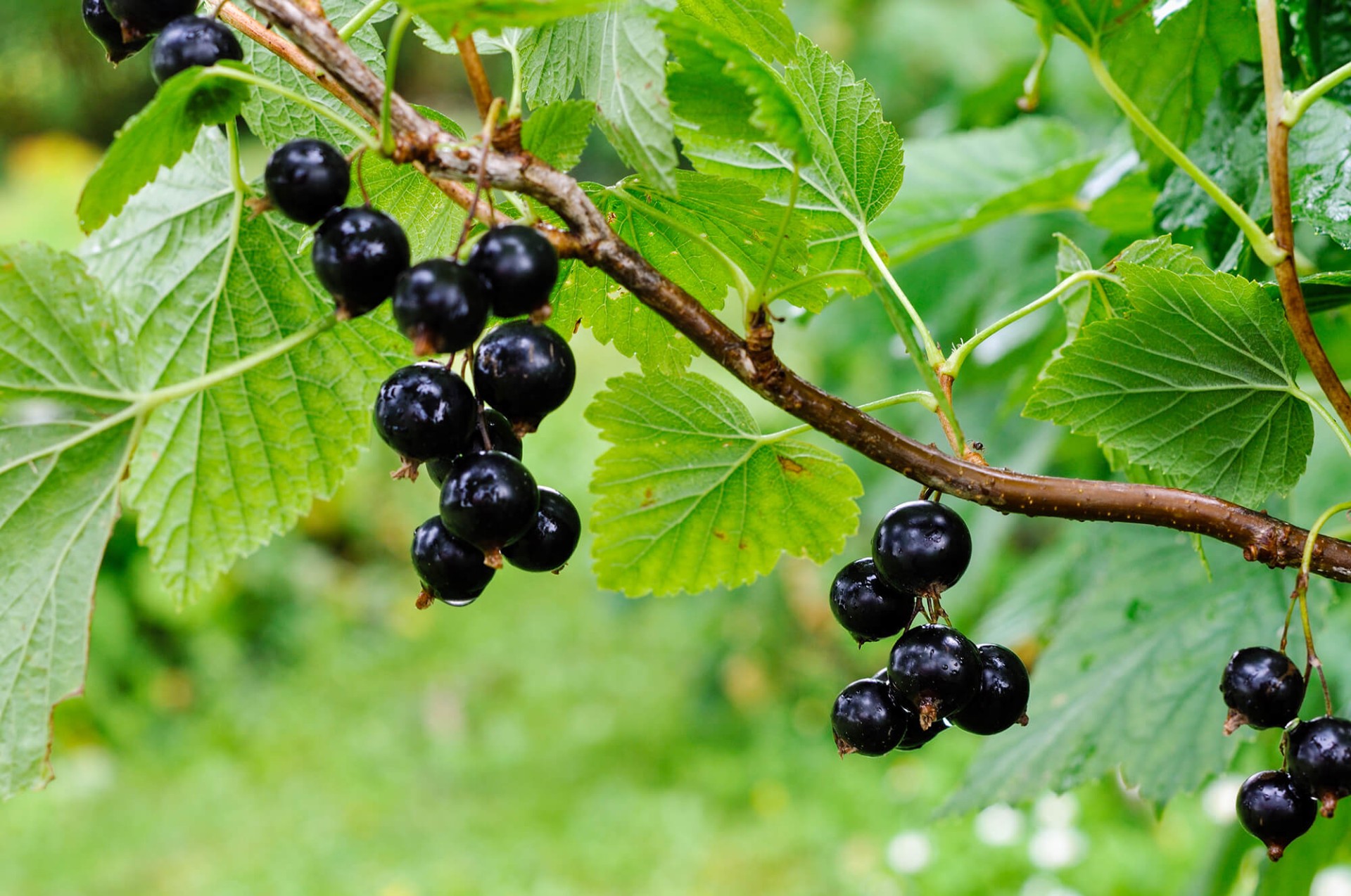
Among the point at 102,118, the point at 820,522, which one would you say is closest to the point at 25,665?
the point at 820,522

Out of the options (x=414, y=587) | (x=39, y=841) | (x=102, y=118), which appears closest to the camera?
(x=39, y=841)

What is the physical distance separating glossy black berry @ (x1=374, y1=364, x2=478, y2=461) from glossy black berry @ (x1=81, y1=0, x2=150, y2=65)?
0.33 metres

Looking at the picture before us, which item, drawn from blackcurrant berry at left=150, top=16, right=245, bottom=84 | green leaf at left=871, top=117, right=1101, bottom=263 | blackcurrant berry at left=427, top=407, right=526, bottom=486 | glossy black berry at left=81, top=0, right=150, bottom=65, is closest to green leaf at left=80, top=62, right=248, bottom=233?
blackcurrant berry at left=150, top=16, right=245, bottom=84

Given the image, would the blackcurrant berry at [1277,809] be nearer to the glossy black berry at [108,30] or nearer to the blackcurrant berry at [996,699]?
the blackcurrant berry at [996,699]

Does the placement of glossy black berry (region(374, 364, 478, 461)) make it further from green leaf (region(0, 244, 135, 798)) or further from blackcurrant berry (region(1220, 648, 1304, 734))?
blackcurrant berry (region(1220, 648, 1304, 734))

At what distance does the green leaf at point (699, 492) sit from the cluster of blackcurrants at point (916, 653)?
8cm

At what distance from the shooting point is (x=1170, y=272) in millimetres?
708

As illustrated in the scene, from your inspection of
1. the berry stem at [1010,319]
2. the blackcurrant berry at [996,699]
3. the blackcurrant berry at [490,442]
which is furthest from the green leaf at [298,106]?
the blackcurrant berry at [996,699]

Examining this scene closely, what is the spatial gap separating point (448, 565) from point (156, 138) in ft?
1.02

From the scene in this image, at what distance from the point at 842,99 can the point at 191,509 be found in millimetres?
569

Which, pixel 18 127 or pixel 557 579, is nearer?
pixel 557 579

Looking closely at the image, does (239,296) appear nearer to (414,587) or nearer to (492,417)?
(492,417)

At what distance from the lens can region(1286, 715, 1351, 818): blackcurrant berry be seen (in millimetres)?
Result: 628

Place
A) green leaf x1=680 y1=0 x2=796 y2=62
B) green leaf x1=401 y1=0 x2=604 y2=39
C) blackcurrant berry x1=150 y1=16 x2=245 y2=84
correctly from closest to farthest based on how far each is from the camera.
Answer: green leaf x1=401 y1=0 x2=604 y2=39 → blackcurrant berry x1=150 y1=16 x2=245 y2=84 → green leaf x1=680 y1=0 x2=796 y2=62
